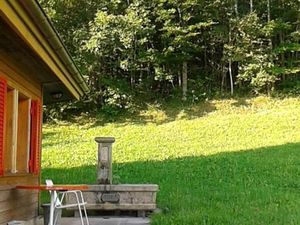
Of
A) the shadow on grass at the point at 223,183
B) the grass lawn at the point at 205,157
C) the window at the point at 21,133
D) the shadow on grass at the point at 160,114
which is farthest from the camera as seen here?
the shadow on grass at the point at 160,114

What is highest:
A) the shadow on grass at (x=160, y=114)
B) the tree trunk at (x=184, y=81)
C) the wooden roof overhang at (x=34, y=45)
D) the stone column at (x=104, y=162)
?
the tree trunk at (x=184, y=81)

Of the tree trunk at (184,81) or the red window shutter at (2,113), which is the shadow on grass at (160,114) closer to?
the tree trunk at (184,81)

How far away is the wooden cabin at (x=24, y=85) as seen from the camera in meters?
4.28

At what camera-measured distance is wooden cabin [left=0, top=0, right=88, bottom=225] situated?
14.0ft

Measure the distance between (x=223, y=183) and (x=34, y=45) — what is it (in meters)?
7.54

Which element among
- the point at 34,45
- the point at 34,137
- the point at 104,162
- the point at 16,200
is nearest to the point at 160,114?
the point at 104,162

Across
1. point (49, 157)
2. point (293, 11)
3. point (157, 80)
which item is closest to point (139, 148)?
point (49, 157)

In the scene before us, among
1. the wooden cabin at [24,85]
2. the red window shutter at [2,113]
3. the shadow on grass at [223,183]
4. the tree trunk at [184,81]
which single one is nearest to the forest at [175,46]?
the tree trunk at [184,81]

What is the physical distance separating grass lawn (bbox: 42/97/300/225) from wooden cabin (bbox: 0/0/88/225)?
2094mm

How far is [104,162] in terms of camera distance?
28.7 ft

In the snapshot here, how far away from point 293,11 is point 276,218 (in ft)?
81.2

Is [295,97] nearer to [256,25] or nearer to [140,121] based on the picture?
[256,25]

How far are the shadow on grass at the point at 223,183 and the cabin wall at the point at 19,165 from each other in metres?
1.87

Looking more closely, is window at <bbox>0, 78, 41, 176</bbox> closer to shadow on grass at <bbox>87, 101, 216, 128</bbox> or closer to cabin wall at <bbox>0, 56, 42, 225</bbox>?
cabin wall at <bbox>0, 56, 42, 225</bbox>
